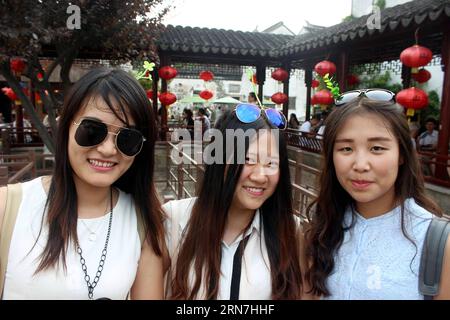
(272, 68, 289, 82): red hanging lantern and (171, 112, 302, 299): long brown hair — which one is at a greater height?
(272, 68, 289, 82): red hanging lantern

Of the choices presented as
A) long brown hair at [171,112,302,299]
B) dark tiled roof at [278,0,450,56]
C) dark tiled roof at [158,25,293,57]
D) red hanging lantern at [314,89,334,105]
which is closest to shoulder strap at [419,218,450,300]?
long brown hair at [171,112,302,299]

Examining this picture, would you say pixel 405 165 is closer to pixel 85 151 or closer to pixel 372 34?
pixel 85 151

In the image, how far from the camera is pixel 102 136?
1393mm

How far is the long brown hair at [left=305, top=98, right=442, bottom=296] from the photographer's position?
4.89 ft

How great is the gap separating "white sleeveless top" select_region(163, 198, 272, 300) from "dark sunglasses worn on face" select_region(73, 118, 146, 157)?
424 mm

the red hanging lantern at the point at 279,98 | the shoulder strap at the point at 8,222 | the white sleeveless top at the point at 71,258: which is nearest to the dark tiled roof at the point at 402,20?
the red hanging lantern at the point at 279,98

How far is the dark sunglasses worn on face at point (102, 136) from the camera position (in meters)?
1.37

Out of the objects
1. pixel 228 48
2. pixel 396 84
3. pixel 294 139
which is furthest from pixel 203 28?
pixel 396 84

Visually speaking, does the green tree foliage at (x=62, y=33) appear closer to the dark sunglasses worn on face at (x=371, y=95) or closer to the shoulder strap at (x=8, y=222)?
the shoulder strap at (x=8, y=222)

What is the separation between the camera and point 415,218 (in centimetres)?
144

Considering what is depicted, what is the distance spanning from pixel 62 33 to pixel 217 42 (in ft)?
17.8

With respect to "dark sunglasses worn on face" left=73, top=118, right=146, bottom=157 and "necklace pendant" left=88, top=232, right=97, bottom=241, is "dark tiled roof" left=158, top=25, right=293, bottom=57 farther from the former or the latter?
"necklace pendant" left=88, top=232, right=97, bottom=241

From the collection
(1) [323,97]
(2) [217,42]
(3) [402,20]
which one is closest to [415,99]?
(3) [402,20]

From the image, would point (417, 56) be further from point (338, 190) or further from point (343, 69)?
point (338, 190)
